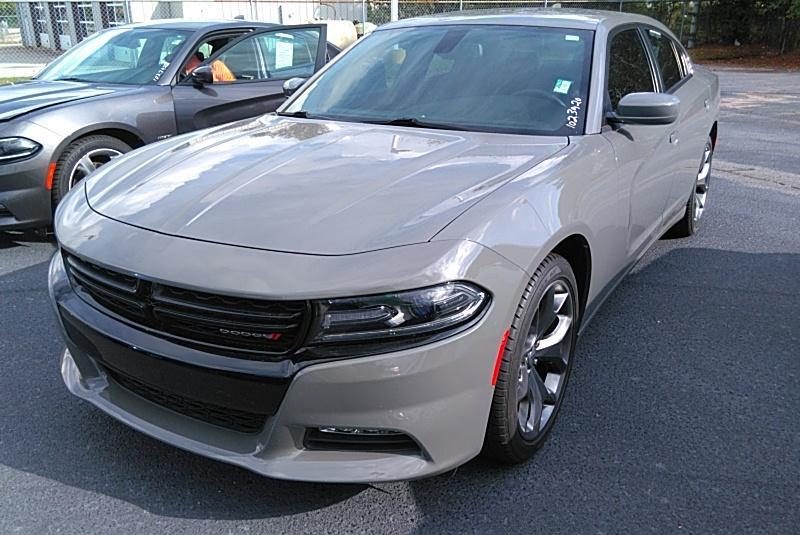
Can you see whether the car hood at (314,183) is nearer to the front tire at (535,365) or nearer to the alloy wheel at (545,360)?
the front tire at (535,365)

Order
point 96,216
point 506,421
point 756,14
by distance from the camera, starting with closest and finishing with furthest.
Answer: point 506,421
point 96,216
point 756,14

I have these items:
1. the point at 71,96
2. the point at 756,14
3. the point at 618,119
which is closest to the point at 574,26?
the point at 618,119

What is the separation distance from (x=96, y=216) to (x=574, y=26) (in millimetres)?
2462

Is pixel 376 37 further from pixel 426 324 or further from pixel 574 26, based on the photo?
pixel 426 324

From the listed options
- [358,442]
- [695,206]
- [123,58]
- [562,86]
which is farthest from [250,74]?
[358,442]

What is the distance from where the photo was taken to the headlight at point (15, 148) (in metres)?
4.66

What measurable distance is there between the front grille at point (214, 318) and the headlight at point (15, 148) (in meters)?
3.00

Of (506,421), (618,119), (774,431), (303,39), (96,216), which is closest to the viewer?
(506,421)

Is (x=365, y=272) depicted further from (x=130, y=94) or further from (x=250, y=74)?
(x=250, y=74)

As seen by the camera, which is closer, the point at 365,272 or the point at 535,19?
the point at 365,272

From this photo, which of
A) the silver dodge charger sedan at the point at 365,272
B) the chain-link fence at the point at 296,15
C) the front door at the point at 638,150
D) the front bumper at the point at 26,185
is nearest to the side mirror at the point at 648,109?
the silver dodge charger sedan at the point at 365,272

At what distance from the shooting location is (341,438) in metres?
2.13

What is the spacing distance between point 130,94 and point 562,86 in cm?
352

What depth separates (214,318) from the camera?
208cm
